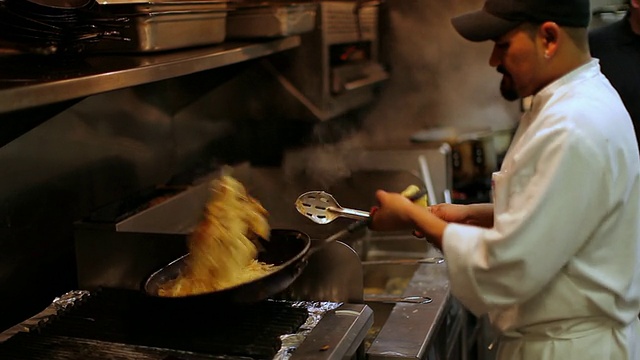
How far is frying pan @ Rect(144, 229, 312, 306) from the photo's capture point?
134 centimetres

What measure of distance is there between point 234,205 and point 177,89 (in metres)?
1.03

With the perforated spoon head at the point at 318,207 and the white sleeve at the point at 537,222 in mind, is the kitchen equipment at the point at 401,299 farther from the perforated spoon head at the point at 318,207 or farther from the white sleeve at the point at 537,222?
the white sleeve at the point at 537,222

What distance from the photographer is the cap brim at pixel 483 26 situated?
1.39 m

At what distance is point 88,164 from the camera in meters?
1.90

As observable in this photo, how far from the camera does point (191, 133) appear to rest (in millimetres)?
2490

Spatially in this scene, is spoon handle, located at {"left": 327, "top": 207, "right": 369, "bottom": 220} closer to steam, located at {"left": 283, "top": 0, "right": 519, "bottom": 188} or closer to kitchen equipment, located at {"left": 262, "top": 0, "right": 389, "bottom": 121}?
kitchen equipment, located at {"left": 262, "top": 0, "right": 389, "bottom": 121}

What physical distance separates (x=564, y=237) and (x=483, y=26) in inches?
17.9

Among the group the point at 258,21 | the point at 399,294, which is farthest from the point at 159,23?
the point at 399,294

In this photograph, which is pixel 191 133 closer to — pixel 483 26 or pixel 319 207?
pixel 319 207

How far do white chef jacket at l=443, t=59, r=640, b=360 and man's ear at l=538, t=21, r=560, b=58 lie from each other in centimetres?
6

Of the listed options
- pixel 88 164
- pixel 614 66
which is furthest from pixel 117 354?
pixel 614 66

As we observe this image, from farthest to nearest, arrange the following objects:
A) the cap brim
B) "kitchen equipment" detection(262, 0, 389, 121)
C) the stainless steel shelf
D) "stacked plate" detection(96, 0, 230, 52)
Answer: "kitchen equipment" detection(262, 0, 389, 121) < "stacked plate" detection(96, 0, 230, 52) < the cap brim < the stainless steel shelf

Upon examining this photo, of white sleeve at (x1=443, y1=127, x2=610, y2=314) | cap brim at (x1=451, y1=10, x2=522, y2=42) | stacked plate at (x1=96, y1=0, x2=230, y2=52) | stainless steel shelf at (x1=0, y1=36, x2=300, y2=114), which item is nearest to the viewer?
stainless steel shelf at (x1=0, y1=36, x2=300, y2=114)

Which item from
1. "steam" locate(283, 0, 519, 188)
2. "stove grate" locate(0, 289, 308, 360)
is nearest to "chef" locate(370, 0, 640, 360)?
"stove grate" locate(0, 289, 308, 360)
